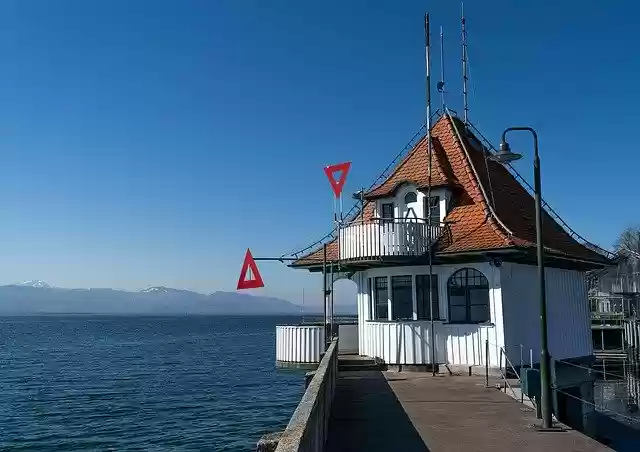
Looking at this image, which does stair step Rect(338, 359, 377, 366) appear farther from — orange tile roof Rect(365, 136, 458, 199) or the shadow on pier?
orange tile roof Rect(365, 136, 458, 199)

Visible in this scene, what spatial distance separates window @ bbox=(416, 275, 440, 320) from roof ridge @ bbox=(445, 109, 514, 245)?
7.80 feet

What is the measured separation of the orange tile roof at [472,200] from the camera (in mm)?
18812

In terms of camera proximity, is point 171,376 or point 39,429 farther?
point 171,376

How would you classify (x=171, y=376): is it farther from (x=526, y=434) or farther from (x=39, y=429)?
(x=526, y=434)

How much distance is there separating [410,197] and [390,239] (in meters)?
2.69

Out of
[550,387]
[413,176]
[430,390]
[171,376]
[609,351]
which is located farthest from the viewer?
[171,376]

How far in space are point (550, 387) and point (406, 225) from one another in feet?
26.1

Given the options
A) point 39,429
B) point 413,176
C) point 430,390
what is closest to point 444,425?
point 430,390

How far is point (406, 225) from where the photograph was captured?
62.8 feet

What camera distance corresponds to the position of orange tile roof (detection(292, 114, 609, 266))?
18.8 m

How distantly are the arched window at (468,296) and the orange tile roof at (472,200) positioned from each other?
1.05m

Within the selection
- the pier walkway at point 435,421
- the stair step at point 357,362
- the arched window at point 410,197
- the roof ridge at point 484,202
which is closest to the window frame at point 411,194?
the arched window at point 410,197

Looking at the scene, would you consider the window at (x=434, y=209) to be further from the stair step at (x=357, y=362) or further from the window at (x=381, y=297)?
the stair step at (x=357, y=362)

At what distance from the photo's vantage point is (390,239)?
1902cm
